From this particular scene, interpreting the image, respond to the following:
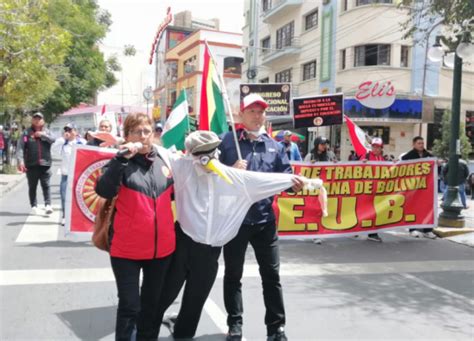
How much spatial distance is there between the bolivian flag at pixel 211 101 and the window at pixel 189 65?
166 ft

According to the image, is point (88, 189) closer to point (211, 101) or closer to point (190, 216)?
point (211, 101)

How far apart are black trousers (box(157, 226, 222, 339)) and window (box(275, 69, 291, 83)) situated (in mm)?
30884

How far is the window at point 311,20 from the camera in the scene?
30.8m

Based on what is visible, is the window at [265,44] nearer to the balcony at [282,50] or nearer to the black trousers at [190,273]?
the balcony at [282,50]

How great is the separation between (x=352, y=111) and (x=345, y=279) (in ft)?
69.7

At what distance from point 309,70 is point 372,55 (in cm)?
547

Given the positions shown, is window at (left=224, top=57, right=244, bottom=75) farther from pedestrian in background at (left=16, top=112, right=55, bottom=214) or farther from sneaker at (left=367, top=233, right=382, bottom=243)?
sneaker at (left=367, top=233, right=382, bottom=243)

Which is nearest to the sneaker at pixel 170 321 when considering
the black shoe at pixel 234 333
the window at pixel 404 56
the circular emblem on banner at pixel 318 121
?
the black shoe at pixel 234 333

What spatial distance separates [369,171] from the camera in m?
8.63

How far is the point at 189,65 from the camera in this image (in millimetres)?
55938

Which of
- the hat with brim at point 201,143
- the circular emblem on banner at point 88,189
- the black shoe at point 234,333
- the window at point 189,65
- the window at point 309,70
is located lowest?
the black shoe at point 234,333

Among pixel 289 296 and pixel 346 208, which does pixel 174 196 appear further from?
pixel 346 208

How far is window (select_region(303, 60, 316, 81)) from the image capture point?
101 ft

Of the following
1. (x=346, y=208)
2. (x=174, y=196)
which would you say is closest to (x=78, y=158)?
(x=174, y=196)
